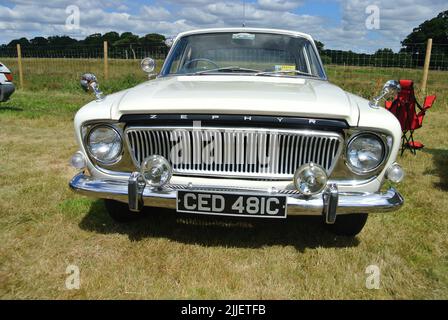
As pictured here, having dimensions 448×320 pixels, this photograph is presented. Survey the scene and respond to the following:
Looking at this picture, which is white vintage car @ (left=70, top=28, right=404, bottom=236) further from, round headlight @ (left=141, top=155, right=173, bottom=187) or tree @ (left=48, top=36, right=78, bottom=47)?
tree @ (left=48, top=36, right=78, bottom=47)

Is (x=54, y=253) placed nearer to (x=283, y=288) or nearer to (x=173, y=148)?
(x=173, y=148)

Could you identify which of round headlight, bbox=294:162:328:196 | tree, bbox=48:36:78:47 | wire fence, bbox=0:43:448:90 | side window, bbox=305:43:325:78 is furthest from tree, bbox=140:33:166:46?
round headlight, bbox=294:162:328:196

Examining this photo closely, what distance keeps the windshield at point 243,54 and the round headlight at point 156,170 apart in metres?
1.43

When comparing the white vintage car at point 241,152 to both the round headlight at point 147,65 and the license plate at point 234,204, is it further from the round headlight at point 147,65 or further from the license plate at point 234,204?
the round headlight at point 147,65

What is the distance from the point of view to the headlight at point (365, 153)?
2477 mm

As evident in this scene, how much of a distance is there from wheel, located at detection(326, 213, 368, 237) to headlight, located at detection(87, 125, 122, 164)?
166 cm

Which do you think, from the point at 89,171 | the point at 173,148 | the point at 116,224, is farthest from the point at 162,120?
the point at 116,224

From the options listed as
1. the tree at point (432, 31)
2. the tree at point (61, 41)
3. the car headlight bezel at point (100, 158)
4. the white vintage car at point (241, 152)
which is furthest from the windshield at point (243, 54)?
the tree at point (432, 31)

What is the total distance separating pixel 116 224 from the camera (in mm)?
3250

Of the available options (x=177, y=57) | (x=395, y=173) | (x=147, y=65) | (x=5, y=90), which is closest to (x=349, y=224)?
(x=395, y=173)

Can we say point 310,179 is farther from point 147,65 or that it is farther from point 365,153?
point 147,65

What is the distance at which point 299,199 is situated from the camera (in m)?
2.42

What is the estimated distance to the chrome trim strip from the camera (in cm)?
241

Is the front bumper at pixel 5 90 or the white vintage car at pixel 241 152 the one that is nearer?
the white vintage car at pixel 241 152
